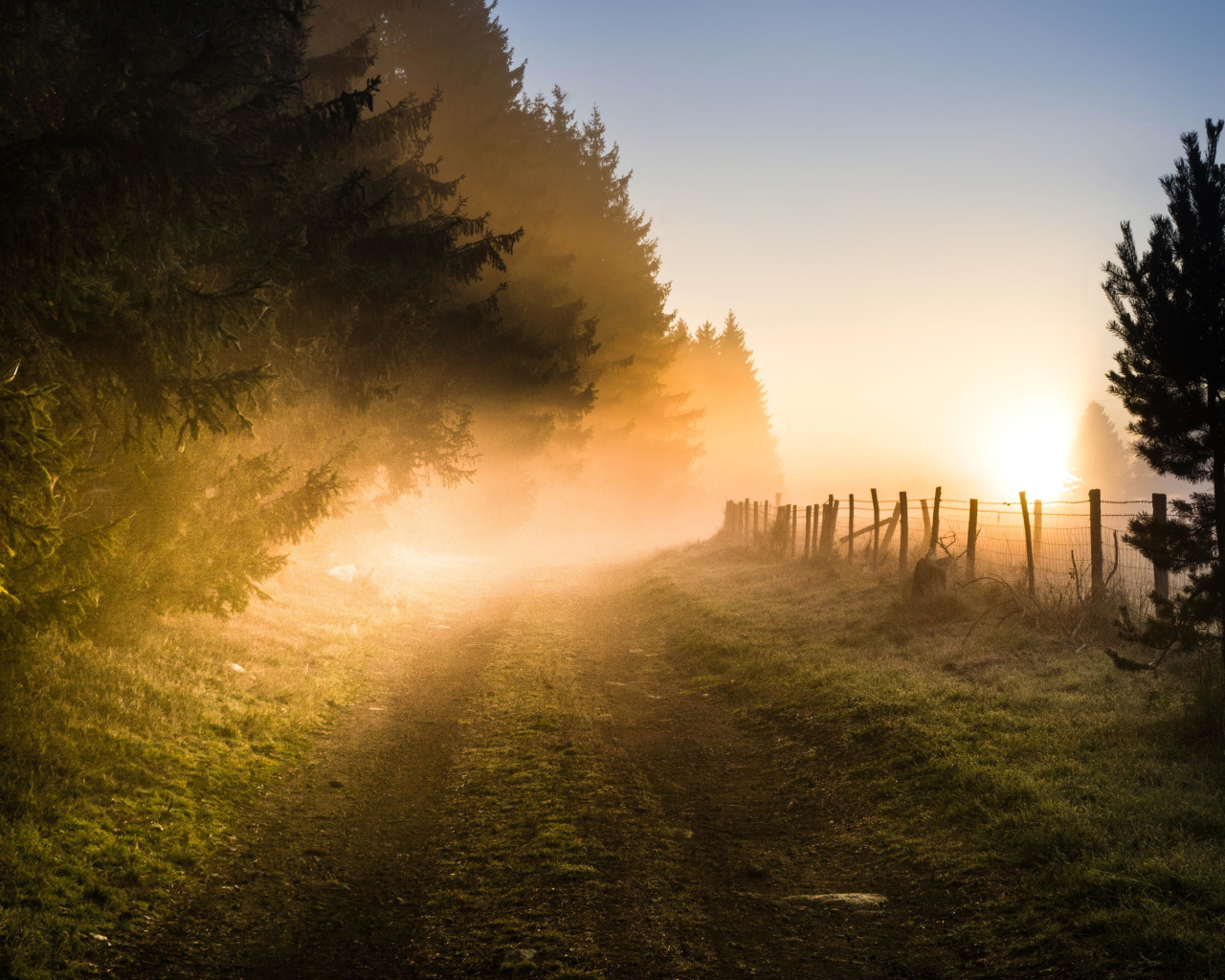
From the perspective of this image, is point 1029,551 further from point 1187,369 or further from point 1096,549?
point 1187,369

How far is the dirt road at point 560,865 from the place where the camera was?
4.12 m

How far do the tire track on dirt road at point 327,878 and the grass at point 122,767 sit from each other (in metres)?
0.27

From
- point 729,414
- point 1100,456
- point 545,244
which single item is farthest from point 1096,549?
point 1100,456

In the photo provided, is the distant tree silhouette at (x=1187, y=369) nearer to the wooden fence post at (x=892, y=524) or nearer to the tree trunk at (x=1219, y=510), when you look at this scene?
the tree trunk at (x=1219, y=510)

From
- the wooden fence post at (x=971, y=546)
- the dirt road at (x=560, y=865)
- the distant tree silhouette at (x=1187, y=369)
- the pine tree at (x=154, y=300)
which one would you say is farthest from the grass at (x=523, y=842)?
the wooden fence post at (x=971, y=546)

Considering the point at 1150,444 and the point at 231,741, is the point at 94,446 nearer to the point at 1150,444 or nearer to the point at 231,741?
the point at 231,741

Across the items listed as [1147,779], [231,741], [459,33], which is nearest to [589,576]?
[231,741]

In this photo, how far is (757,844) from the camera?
18.7 feet

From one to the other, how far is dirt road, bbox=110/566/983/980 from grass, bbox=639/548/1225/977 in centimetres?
41

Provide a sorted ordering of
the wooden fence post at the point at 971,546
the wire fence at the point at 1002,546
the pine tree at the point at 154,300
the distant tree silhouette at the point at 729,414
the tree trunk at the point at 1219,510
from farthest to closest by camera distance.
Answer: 1. the distant tree silhouette at the point at 729,414
2. the wooden fence post at the point at 971,546
3. the wire fence at the point at 1002,546
4. the tree trunk at the point at 1219,510
5. the pine tree at the point at 154,300

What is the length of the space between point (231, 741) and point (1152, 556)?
9.12 meters

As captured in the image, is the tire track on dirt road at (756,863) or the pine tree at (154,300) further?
the pine tree at (154,300)

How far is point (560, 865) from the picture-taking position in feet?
16.6

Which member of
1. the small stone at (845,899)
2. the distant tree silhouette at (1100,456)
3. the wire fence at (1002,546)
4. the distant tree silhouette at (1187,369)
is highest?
the distant tree silhouette at (1100,456)
